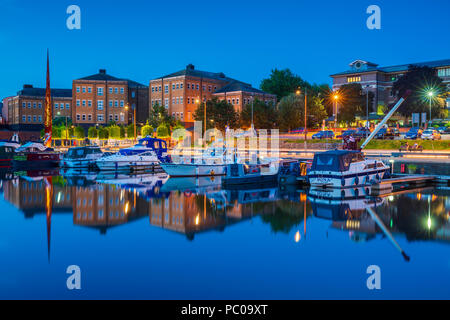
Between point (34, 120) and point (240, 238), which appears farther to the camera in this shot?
point (34, 120)

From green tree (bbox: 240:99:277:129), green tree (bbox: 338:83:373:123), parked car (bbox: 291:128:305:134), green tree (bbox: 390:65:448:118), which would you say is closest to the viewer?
green tree (bbox: 240:99:277:129)

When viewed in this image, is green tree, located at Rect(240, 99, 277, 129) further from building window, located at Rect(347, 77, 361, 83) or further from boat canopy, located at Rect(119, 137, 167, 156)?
building window, located at Rect(347, 77, 361, 83)

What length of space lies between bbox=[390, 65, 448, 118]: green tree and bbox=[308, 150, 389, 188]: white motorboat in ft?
188

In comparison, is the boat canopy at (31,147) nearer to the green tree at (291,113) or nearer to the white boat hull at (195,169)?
the white boat hull at (195,169)

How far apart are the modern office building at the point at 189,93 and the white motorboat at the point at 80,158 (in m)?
→ 44.8

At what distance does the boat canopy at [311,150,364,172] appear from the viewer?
24.5 meters

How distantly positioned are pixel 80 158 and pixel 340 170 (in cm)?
2829

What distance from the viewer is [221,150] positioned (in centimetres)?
3438

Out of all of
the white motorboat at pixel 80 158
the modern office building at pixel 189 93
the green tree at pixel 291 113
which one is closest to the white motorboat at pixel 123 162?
the white motorboat at pixel 80 158

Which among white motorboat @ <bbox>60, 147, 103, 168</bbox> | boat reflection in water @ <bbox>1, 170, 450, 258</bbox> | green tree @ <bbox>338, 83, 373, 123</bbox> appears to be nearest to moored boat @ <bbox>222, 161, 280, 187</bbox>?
boat reflection in water @ <bbox>1, 170, 450, 258</bbox>

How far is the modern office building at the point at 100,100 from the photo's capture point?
96875 mm
